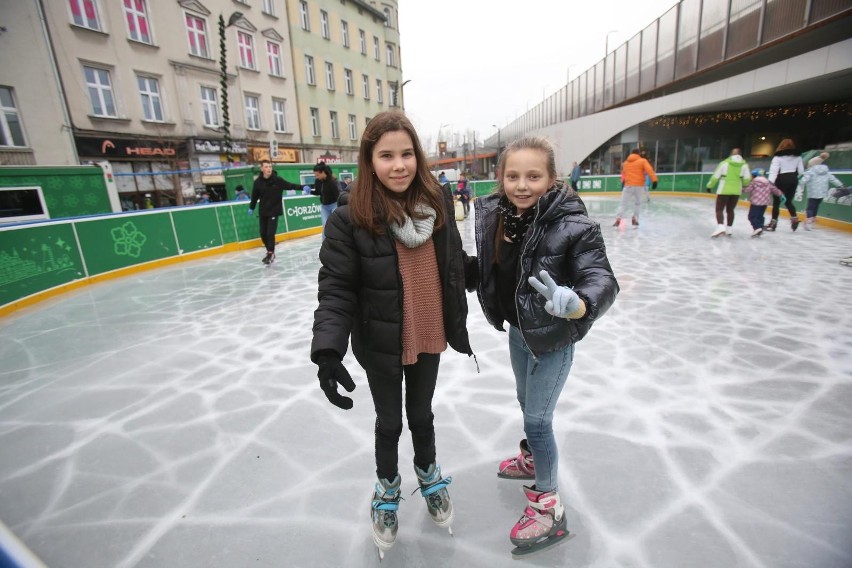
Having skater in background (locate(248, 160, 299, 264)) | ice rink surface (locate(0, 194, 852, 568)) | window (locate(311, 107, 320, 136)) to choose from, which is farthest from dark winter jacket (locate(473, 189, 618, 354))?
window (locate(311, 107, 320, 136))

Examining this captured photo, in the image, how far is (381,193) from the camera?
1479 mm

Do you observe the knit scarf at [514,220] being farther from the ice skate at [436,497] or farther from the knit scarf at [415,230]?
the ice skate at [436,497]

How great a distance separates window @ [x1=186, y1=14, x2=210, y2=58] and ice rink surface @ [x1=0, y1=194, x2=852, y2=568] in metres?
16.4

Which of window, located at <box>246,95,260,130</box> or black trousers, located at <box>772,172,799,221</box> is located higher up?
window, located at <box>246,95,260,130</box>

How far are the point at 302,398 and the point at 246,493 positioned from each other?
2.96 ft

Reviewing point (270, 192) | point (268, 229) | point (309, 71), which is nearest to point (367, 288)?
point (270, 192)

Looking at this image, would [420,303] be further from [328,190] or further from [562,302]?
[328,190]

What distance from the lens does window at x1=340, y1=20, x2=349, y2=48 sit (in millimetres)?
24902

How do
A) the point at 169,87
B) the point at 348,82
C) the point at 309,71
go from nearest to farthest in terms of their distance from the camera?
the point at 169,87 < the point at 309,71 < the point at 348,82

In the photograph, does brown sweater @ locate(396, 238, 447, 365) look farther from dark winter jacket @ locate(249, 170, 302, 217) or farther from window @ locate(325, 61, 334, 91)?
window @ locate(325, 61, 334, 91)

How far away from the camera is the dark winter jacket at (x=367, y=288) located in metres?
1.42

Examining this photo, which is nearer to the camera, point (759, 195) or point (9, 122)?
point (759, 195)

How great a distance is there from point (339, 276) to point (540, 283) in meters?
0.67

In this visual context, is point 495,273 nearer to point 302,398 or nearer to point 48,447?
point 302,398
